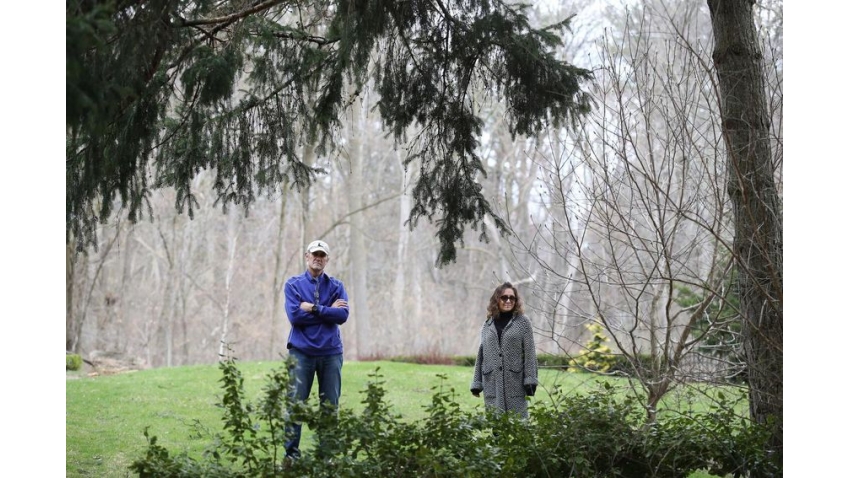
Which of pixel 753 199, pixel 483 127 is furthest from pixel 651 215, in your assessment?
pixel 483 127

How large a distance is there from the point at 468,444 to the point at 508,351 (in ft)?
5.05

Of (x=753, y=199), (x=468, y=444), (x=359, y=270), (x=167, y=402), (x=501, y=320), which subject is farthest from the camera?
(x=359, y=270)

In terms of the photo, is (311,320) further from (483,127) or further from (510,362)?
(483,127)

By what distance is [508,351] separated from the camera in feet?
18.0

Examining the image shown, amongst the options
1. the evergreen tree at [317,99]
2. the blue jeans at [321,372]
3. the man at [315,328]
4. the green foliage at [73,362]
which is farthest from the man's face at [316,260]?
the green foliage at [73,362]

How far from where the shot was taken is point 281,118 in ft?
18.2

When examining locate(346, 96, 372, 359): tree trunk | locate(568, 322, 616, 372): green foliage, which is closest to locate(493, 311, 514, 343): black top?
locate(568, 322, 616, 372): green foliage

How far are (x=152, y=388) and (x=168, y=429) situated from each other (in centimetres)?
271

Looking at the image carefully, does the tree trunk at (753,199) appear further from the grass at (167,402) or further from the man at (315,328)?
the man at (315,328)

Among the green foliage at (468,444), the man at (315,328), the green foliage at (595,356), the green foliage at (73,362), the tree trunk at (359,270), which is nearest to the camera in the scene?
the green foliage at (468,444)

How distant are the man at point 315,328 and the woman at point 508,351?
931 mm

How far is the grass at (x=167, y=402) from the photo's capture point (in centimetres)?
638
